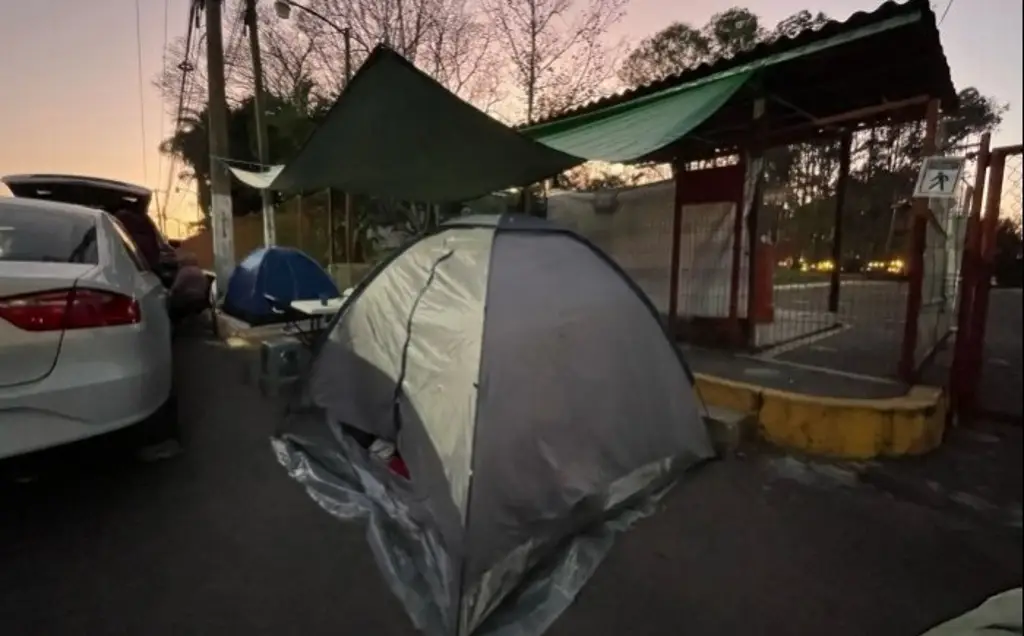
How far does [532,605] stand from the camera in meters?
2.24

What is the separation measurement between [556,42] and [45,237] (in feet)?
8.92

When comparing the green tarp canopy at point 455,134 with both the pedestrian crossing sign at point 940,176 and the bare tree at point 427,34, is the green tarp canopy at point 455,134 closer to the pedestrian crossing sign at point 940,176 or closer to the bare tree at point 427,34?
the bare tree at point 427,34

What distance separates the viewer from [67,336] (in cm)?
244

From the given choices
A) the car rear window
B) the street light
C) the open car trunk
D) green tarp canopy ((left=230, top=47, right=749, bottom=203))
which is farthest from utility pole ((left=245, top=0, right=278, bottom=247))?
the car rear window

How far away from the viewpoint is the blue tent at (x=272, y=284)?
25.7 feet

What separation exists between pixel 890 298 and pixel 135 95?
584 cm

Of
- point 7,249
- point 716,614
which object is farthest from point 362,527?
point 7,249

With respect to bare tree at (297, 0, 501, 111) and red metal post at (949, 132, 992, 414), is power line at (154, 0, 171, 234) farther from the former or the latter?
red metal post at (949, 132, 992, 414)

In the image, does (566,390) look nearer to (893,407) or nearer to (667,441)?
(667,441)

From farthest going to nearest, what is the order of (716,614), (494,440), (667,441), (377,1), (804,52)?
(804,52) < (667,441) < (377,1) < (494,440) < (716,614)

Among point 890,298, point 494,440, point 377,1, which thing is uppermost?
point 377,1

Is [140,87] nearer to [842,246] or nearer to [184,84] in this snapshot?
[184,84]

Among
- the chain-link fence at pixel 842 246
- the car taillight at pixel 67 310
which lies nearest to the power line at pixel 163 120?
the car taillight at pixel 67 310

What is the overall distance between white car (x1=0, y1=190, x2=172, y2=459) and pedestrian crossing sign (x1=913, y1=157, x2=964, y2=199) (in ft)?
12.0
